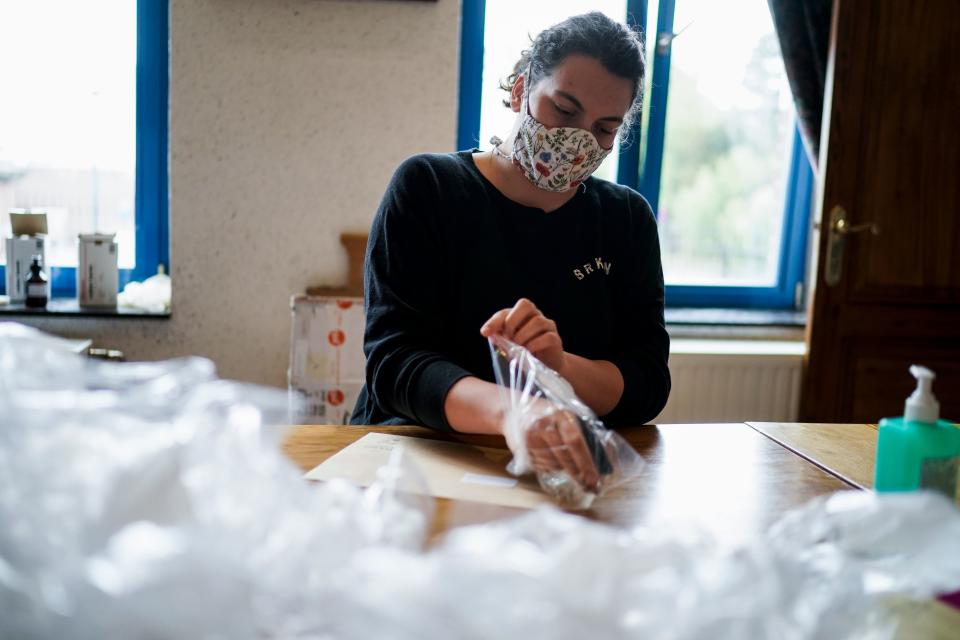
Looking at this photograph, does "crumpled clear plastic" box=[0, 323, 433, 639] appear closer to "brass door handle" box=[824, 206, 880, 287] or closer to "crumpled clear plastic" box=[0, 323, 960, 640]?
"crumpled clear plastic" box=[0, 323, 960, 640]

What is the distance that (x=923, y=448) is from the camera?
35.6 inches

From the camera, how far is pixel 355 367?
246 centimetres

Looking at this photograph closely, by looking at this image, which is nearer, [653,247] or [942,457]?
[942,457]

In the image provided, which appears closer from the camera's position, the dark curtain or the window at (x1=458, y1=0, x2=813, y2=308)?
the dark curtain

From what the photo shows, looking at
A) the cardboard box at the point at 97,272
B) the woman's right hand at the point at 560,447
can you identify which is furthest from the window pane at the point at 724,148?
the woman's right hand at the point at 560,447

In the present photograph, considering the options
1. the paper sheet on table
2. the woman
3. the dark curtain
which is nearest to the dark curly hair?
the woman

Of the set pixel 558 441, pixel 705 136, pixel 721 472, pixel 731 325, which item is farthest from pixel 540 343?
pixel 705 136

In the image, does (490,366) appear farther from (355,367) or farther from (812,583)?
(355,367)

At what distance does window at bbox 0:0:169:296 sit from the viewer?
266 centimetres

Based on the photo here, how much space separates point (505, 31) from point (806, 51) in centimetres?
95

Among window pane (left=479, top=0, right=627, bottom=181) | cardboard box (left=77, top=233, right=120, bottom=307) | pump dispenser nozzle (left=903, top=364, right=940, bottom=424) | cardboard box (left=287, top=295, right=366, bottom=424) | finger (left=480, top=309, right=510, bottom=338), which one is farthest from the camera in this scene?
window pane (left=479, top=0, right=627, bottom=181)

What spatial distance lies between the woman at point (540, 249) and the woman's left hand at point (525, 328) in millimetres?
143

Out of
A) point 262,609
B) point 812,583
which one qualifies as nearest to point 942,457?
point 812,583

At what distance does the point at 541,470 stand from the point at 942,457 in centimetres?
42
